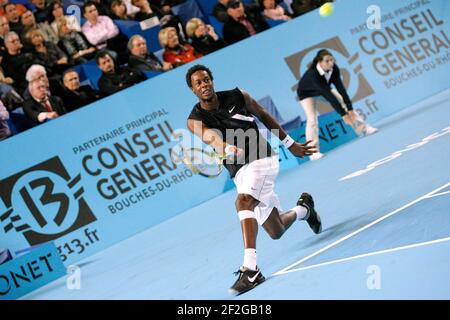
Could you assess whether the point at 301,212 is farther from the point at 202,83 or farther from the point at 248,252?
the point at 202,83

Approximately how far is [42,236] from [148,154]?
1713 millimetres

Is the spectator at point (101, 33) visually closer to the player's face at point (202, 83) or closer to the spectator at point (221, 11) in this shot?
the spectator at point (221, 11)

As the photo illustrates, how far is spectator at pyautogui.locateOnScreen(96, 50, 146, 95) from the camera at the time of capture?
1125 centimetres

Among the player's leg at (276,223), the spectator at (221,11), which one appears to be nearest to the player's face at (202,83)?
the player's leg at (276,223)

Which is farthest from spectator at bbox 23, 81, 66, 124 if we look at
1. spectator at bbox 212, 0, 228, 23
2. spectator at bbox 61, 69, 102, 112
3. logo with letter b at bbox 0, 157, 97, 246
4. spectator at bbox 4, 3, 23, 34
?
spectator at bbox 212, 0, 228, 23

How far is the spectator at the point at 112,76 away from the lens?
36.9ft

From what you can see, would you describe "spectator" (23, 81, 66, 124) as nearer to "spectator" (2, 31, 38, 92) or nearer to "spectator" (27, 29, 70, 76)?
"spectator" (2, 31, 38, 92)

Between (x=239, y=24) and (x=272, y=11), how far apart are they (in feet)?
2.79

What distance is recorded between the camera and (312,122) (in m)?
12.0

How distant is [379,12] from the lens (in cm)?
1357

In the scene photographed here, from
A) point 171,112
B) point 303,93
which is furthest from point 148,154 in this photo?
point 303,93

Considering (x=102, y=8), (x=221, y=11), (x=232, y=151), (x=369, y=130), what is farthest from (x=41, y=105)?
(x=232, y=151)

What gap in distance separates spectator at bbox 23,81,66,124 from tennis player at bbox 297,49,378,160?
11.0 ft

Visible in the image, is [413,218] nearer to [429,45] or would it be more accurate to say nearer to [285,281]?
[285,281]
